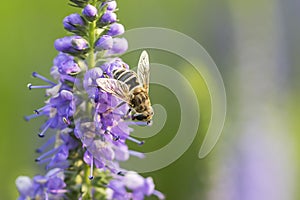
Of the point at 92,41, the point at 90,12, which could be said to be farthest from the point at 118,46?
the point at 90,12

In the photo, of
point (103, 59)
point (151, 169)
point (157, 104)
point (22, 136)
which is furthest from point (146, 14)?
point (103, 59)

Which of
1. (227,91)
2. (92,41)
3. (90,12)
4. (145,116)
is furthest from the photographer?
(227,91)

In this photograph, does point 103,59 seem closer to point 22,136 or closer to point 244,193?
point 244,193

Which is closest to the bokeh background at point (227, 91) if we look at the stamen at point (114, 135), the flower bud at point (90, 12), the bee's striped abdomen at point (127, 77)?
the bee's striped abdomen at point (127, 77)

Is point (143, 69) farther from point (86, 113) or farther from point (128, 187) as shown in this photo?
point (128, 187)

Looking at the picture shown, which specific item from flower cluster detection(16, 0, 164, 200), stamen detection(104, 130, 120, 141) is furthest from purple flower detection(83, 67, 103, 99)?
stamen detection(104, 130, 120, 141)
